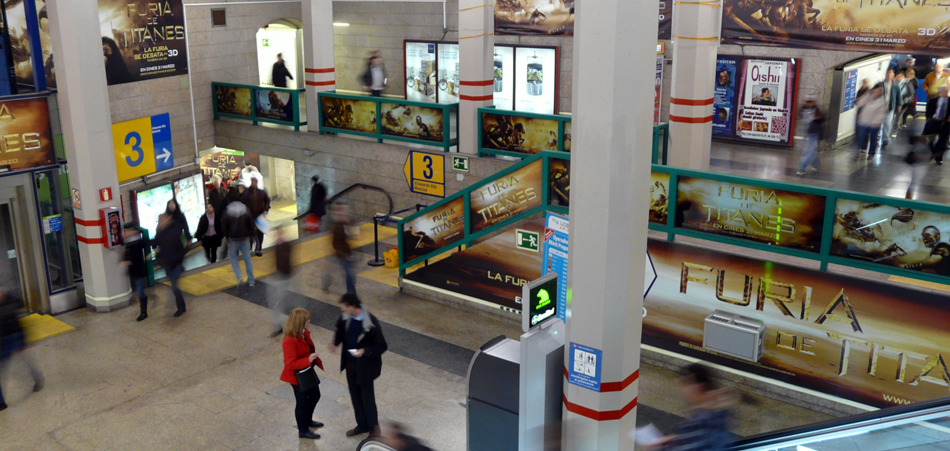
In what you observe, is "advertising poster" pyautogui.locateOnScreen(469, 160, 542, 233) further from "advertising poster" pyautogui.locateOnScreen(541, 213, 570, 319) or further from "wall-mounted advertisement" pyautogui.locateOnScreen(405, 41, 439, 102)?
"wall-mounted advertisement" pyautogui.locateOnScreen(405, 41, 439, 102)

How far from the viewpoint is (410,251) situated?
12.2 m

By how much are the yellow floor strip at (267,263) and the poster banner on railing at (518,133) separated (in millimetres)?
2889

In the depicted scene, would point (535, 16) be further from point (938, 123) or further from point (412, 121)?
point (938, 123)

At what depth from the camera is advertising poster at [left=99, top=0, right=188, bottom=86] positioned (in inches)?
571

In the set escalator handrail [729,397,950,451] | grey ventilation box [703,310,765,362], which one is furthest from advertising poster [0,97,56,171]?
escalator handrail [729,397,950,451]

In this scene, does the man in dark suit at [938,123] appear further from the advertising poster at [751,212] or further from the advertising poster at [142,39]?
the advertising poster at [142,39]

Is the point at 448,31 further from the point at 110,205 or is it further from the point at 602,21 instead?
the point at 602,21

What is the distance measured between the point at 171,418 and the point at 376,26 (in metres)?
13.8

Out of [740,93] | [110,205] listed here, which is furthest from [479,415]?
[740,93]

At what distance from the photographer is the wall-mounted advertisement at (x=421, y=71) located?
755 inches

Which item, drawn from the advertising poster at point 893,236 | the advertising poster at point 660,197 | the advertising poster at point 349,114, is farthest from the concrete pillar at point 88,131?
the advertising poster at point 893,236

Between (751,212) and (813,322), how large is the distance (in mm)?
1349

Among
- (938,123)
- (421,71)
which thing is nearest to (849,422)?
(938,123)

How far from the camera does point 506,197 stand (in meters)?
10.6
